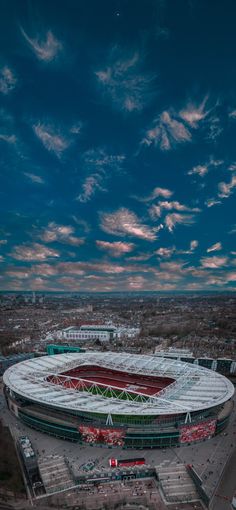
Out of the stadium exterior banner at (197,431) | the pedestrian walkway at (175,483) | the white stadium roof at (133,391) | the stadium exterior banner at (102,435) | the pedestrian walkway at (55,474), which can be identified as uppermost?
the white stadium roof at (133,391)

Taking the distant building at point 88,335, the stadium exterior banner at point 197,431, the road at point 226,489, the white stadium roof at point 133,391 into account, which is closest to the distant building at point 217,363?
the white stadium roof at point 133,391

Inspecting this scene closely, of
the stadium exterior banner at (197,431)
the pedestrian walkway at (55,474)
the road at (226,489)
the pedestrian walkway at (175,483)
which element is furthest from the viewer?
the stadium exterior banner at (197,431)

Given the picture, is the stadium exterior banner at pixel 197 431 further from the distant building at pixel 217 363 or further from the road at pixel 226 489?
the distant building at pixel 217 363

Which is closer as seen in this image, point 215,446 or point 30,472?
point 30,472

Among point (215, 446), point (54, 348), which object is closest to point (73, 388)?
point (215, 446)

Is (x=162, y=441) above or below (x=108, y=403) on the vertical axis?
below

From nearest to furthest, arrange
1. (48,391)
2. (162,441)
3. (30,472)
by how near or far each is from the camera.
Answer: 1. (30,472)
2. (162,441)
3. (48,391)

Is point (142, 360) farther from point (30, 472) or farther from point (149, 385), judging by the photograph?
point (30, 472)
